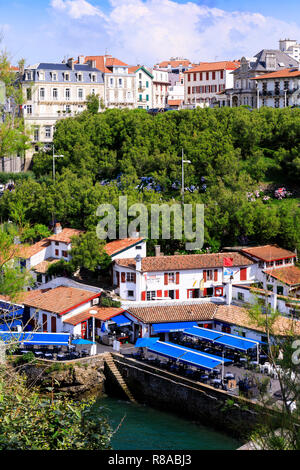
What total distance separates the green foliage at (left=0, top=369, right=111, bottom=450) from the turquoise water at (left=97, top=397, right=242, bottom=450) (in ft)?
36.5

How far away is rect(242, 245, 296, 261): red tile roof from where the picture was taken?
117 ft

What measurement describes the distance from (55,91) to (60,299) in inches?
1281

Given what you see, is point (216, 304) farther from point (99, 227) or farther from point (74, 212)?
point (74, 212)

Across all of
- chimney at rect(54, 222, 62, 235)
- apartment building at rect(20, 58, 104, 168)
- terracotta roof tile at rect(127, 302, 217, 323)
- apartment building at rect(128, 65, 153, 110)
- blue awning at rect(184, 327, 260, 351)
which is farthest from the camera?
apartment building at rect(128, 65, 153, 110)

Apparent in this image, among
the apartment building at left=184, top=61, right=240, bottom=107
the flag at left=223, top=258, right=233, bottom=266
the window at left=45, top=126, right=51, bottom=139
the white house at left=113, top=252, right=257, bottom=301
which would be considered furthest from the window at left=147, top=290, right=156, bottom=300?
the apartment building at left=184, top=61, right=240, bottom=107

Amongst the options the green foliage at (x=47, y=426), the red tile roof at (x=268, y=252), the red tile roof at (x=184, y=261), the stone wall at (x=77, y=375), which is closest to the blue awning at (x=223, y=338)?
the stone wall at (x=77, y=375)

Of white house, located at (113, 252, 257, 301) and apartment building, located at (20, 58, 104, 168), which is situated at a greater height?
apartment building, located at (20, 58, 104, 168)

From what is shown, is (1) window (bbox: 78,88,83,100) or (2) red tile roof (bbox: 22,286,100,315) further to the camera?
(1) window (bbox: 78,88,83,100)

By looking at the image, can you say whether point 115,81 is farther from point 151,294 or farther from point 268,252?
point 151,294

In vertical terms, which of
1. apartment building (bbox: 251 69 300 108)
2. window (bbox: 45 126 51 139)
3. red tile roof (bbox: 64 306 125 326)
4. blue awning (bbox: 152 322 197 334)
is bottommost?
blue awning (bbox: 152 322 197 334)

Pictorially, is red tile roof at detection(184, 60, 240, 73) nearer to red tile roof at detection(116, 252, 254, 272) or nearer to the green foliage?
red tile roof at detection(116, 252, 254, 272)

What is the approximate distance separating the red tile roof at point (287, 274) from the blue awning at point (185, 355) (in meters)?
7.86

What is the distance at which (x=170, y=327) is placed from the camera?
30.9 meters

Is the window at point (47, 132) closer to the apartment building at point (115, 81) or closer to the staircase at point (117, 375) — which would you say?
the apartment building at point (115, 81)
